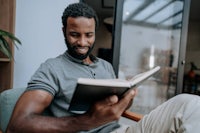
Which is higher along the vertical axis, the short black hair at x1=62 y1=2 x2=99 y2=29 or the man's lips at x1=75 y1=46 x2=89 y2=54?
the short black hair at x1=62 y1=2 x2=99 y2=29

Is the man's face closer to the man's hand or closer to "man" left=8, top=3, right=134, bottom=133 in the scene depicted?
"man" left=8, top=3, right=134, bottom=133

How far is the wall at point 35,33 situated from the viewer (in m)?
1.86

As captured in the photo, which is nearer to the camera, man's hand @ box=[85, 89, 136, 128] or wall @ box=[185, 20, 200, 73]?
man's hand @ box=[85, 89, 136, 128]

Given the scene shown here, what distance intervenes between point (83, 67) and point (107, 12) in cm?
373

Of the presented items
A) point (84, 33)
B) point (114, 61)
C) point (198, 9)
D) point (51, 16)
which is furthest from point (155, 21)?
point (198, 9)

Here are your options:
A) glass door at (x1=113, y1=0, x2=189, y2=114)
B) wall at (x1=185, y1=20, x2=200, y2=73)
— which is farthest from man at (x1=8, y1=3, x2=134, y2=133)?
wall at (x1=185, y1=20, x2=200, y2=73)

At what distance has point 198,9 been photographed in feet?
14.6

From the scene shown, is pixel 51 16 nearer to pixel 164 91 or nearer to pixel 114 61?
pixel 114 61

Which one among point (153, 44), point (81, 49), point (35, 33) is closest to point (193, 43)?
point (153, 44)

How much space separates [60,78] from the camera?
0.93 m

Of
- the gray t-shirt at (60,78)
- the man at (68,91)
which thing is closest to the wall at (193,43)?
the man at (68,91)

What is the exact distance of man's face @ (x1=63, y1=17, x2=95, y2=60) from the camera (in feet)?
3.22

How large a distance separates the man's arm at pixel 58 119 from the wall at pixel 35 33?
1127 millimetres

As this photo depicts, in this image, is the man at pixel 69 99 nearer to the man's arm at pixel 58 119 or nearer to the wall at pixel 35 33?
the man's arm at pixel 58 119
